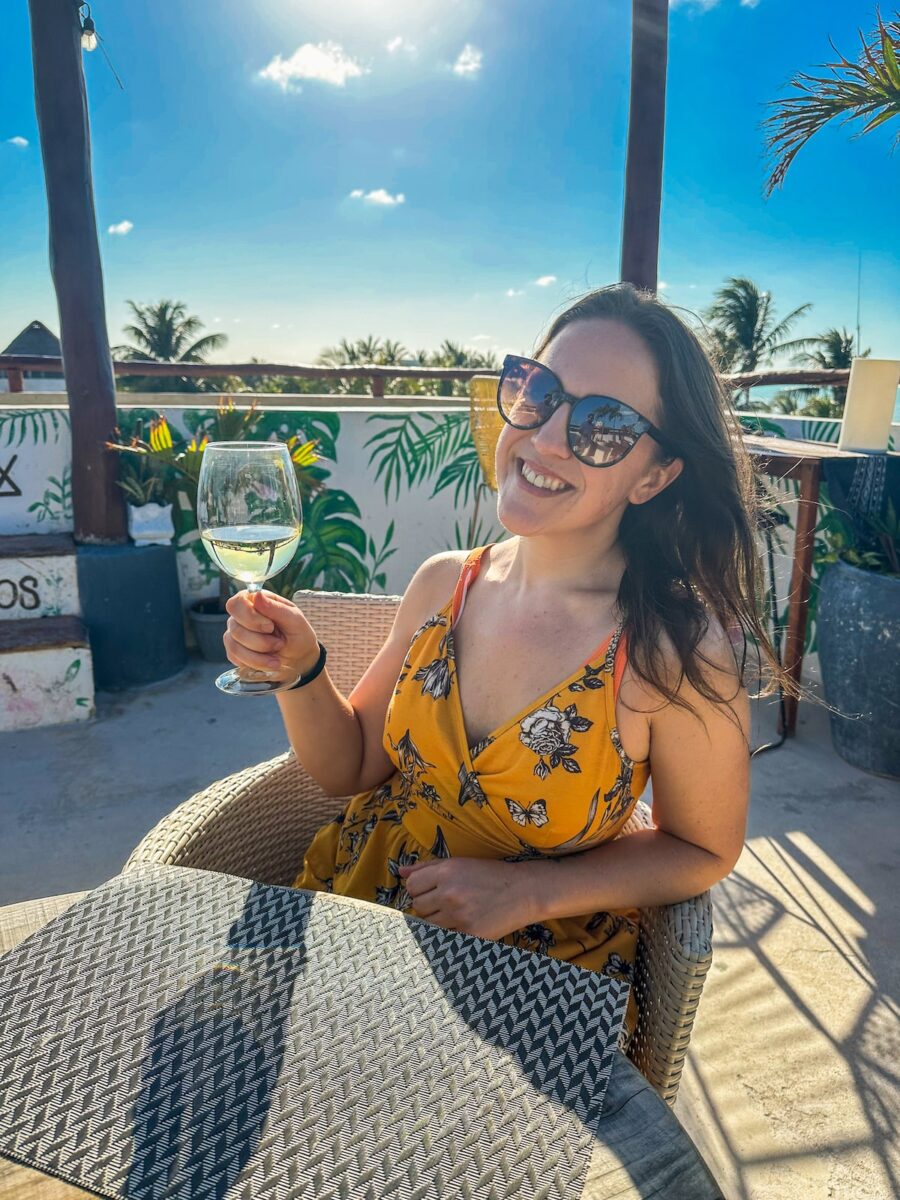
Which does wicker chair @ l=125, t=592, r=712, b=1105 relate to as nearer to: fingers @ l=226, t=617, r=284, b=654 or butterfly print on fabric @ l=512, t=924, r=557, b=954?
butterfly print on fabric @ l=512, t=924, r=557, b=954

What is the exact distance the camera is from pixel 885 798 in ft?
9.82

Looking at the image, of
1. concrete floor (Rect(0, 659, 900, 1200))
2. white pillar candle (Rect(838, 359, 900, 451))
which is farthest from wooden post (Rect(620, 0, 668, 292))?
concrete floor (Rect(0, 659, 900, 1200))

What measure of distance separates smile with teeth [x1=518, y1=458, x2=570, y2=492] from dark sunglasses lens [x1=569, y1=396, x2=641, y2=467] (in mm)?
57

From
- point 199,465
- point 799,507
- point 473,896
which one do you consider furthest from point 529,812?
point 199,465

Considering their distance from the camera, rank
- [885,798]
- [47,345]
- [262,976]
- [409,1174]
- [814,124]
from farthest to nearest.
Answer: [47,345] → [814,124] → [885,798] → [262,976] → [409,1174]

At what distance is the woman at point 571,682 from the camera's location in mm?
1102

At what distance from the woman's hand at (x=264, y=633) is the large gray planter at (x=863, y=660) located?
2591mm

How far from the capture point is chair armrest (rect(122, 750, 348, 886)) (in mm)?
1188

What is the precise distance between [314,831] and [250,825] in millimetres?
221

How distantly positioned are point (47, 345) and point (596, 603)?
20.1m

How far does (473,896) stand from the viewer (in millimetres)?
1048

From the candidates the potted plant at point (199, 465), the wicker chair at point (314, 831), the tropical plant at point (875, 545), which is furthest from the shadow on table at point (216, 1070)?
the potted plant at point (199, 465)

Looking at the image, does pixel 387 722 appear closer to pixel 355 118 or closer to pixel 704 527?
pixel 704 527

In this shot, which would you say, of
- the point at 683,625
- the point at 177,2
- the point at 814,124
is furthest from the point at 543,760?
the point at 177,2
